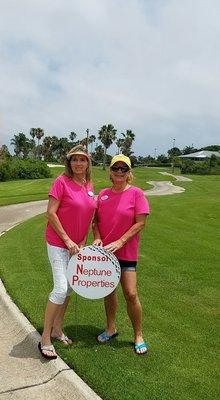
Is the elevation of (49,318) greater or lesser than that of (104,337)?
greater

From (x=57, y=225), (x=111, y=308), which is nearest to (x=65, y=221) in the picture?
(x=57, y=225)

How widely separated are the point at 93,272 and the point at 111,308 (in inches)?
24.8

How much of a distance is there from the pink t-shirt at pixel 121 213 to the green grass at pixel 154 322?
48.5 inches

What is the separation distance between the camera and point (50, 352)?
5.62 m

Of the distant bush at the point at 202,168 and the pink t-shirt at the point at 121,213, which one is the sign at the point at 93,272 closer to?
the pink t-shirt at the point at 121,213

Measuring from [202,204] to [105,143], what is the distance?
93150 millimetres

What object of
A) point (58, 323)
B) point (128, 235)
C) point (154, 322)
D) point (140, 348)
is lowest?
point (154, 322)

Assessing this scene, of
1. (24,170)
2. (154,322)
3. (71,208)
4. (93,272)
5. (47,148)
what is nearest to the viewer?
(71,208)

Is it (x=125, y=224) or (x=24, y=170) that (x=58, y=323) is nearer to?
(x=125, y=224)

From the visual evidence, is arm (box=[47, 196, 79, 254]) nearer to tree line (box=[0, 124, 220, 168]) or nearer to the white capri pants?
the white capri pants

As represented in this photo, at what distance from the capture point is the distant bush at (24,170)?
73.1 m

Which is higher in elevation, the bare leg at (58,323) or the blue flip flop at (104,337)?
the bare leg at (58,323)

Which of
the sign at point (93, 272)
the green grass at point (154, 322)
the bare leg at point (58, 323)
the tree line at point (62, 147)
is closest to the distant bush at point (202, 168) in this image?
the tree line at point (62, 147)

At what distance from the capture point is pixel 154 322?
6898mm
